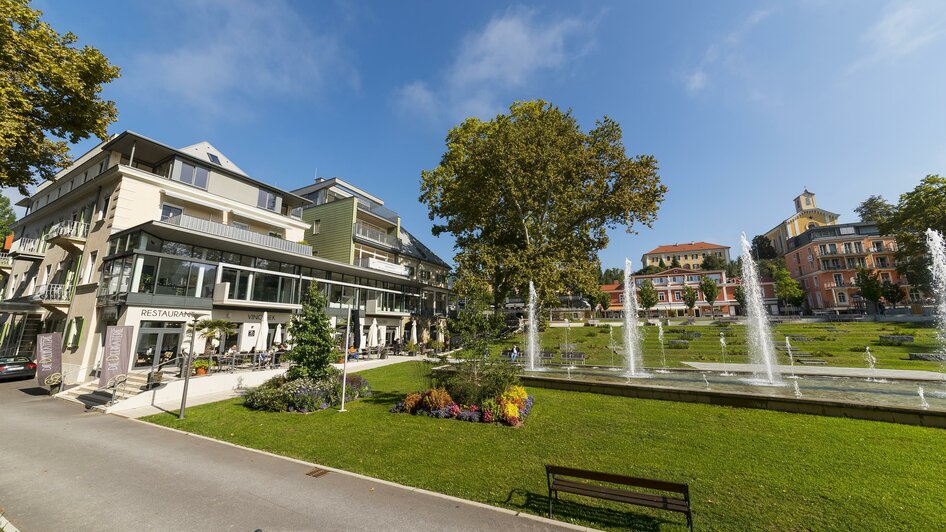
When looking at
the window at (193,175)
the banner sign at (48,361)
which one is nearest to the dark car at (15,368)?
the banner sign at (48,361)

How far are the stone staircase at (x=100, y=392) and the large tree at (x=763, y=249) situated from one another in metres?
122

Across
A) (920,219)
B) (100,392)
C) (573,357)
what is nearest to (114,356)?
(100,392)

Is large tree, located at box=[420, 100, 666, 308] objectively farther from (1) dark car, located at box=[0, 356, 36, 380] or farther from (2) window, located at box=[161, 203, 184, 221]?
(1) dark car, located at box=[0, 356, 36, 380]

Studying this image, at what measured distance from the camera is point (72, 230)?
79.9 feet

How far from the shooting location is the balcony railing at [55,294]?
23234 millimetres

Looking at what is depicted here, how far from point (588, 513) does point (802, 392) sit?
10.9 metres

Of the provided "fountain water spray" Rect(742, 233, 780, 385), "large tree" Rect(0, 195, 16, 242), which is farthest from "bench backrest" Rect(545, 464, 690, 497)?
"large tree" Rect(0, 195, 16, 242)

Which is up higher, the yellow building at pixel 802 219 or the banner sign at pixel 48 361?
the yellow building at pixel 802 219

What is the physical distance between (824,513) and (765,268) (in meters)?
103

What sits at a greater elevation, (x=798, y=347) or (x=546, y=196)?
(x=546, y=196)

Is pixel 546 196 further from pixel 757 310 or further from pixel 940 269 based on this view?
pixel 940 269

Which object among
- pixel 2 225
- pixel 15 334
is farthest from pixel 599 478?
pixel 2 225

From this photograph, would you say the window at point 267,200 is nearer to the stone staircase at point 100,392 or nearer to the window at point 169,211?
the window at point 169,211

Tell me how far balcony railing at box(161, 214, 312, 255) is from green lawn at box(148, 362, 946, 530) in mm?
12985
